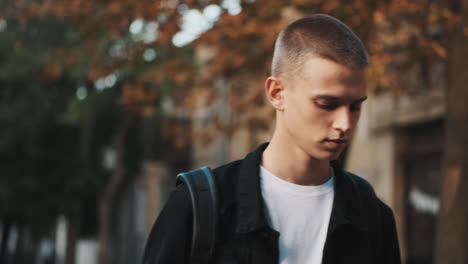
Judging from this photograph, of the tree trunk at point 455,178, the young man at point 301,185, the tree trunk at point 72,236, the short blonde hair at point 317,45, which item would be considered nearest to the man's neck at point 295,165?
the young man at point 301,185

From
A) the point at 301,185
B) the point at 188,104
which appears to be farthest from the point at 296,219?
the point at 188,104

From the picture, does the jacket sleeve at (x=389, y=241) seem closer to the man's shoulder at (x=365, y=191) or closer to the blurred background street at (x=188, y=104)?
the man's shoulder at (x=365, y=191)

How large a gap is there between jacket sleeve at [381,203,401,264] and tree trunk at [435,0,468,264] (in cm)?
580

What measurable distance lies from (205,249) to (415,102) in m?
14.2

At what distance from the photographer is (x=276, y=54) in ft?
9.90

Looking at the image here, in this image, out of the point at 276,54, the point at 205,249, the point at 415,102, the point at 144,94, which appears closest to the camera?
the point at 205,249

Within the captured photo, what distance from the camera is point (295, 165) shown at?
2977 mm

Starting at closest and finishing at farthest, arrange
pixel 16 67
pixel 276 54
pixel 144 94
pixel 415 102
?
pixel 276 54, pixel 144 94, pixel 415 102, pixel 16 67

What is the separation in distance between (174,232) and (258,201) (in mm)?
270

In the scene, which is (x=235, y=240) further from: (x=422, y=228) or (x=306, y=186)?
(x=422, y=228)

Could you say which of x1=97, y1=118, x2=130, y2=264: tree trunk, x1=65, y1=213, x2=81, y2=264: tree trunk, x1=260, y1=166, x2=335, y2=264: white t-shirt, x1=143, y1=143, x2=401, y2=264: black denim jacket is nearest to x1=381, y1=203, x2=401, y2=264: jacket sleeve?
x1=143, y1=143, x2=401, y2=264: black denim jacket

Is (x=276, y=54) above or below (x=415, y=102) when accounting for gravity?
above

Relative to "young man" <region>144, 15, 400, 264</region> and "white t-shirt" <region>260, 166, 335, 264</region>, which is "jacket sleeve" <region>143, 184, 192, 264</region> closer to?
"young man" <region>144, 15, 400, 264</region>

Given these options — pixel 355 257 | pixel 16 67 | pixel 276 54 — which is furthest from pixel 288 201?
pixel 16 67
